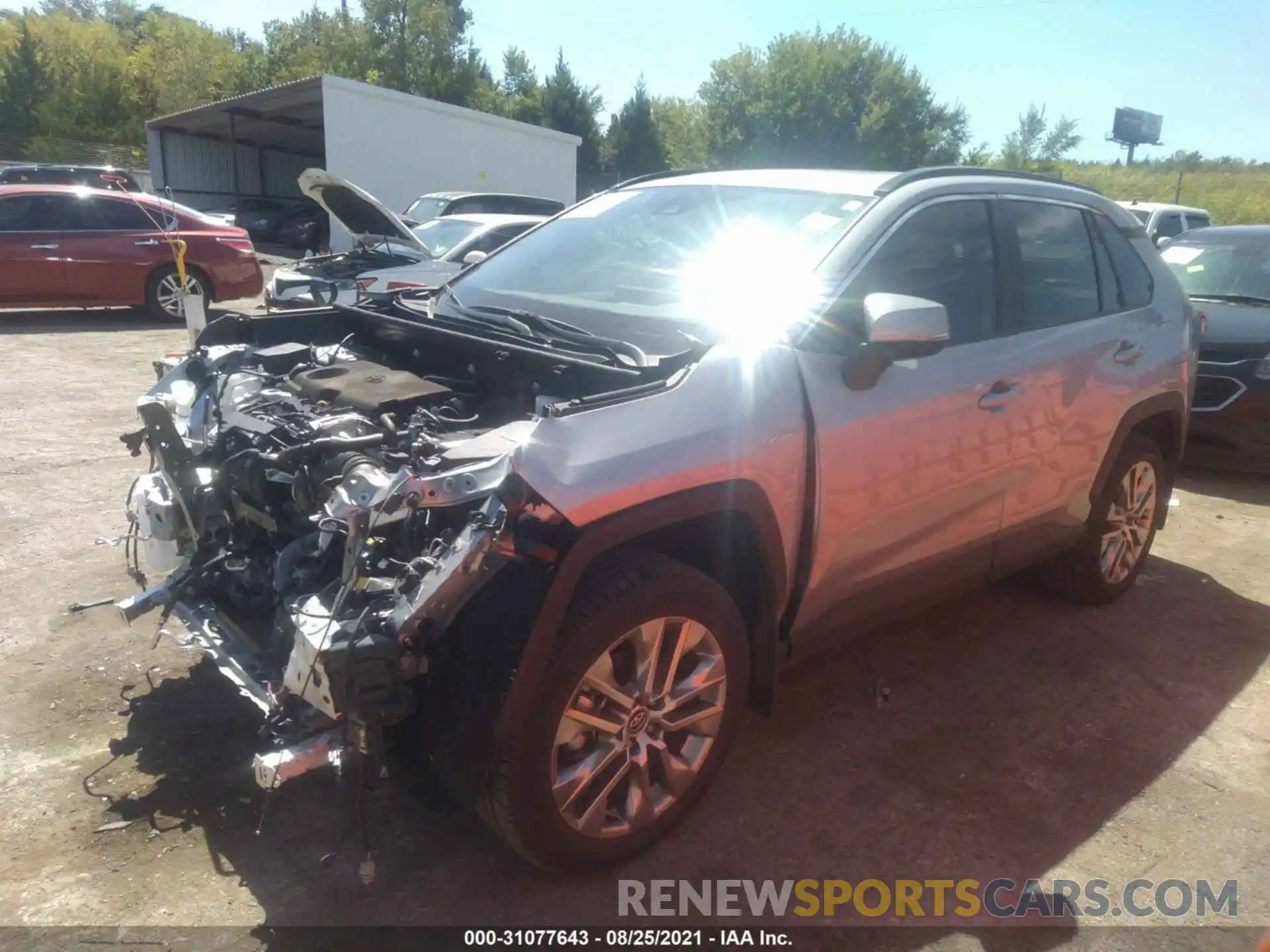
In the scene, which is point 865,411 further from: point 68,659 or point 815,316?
point 68,659

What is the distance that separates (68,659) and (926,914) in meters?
3.21

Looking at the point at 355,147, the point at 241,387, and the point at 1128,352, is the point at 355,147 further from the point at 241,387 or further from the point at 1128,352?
the point at 1128,352

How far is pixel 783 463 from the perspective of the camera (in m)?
2.81

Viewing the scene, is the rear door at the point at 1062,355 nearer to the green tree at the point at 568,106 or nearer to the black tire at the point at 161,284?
the black tire at the point at 161,284

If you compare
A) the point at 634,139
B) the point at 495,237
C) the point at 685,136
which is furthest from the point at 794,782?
the point at 685,136

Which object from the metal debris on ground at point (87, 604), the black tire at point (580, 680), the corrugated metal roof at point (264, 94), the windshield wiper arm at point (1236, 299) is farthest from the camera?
the corrugated metal roof at point (264, 94)

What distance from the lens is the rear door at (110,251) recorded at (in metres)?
11.5

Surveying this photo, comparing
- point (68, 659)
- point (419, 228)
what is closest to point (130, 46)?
point (419, 228)

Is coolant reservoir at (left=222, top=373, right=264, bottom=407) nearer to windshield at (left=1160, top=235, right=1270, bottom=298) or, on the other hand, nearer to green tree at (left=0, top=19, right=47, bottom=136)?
windshield at (left=1160, top=235, right=1270, bottom=298)

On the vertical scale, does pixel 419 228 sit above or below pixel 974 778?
above

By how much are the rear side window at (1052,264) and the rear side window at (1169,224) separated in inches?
462

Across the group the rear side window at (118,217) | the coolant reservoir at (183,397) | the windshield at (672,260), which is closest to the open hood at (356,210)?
the windshield at (672,260)

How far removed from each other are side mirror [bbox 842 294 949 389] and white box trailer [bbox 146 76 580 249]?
623 inches

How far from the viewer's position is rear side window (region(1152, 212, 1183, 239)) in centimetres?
1425
